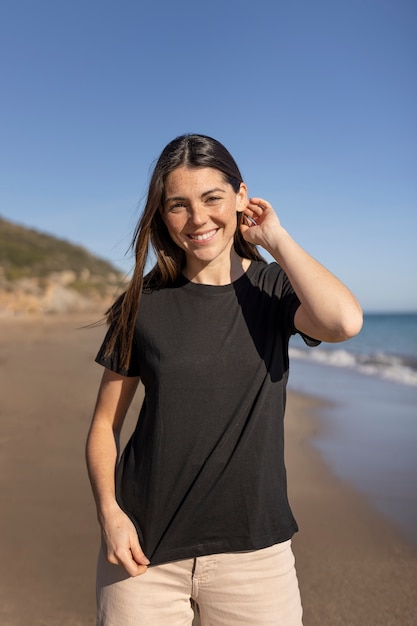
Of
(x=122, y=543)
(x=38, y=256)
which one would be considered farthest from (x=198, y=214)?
(x=38, y=256)

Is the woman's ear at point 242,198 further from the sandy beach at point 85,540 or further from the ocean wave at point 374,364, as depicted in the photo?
the ocean wave at point 374,364

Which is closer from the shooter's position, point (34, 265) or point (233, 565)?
point (233, 565)

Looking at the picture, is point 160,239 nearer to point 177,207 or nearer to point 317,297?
point 177,207

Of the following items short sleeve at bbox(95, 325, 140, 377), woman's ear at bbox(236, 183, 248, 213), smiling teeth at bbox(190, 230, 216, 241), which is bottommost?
short sleeve at bbox(95, 325, 140, 377)

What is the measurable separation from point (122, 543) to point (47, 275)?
4500 cm

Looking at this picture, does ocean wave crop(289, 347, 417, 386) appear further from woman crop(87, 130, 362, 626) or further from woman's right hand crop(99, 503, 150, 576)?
woman's right hand crop(99, 503, 150, 576)

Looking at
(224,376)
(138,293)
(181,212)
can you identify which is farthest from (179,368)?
(181,212)

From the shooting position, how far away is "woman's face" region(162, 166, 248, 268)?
6.47ft

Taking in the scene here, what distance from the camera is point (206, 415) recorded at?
189 centimetres

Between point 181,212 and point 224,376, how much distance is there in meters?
0.58

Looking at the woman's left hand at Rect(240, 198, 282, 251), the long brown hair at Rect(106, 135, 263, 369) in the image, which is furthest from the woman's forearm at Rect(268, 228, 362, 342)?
the long brown hair at Rect(106, 135, 263, 369)

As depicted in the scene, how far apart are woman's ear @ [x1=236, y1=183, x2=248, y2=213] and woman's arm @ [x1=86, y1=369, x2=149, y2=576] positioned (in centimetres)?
74

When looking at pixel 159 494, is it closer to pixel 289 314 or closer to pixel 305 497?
pixel 289 314

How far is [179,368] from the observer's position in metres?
1.92
